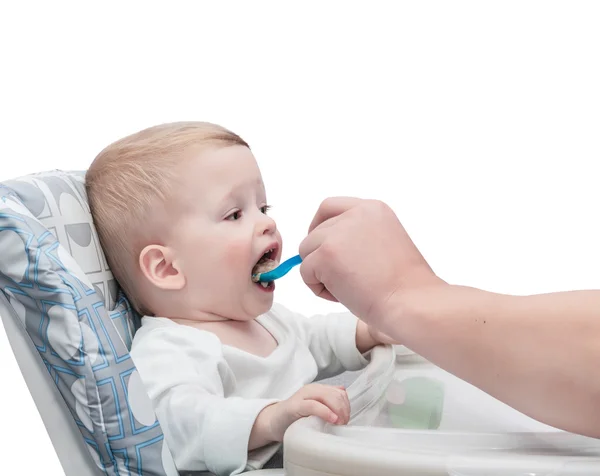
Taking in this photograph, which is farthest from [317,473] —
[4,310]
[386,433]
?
[4,310]

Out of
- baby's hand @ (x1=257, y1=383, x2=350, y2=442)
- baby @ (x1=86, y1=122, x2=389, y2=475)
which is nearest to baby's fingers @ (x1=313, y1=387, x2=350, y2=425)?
baby's hand @ (x1=257, y1=383, x2=350, y2=442)

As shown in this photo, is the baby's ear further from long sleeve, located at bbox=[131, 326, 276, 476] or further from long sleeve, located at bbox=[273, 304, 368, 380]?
long sleeve, located at bbox=[273, 304, 368, 380]

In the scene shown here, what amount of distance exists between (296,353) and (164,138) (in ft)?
1.32

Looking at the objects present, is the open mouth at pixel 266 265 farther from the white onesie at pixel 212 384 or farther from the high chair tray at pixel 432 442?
the high chair tray at pixel 432 442

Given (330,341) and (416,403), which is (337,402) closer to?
(416,403)

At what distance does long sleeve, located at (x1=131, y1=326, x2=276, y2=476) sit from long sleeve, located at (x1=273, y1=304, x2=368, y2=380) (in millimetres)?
291

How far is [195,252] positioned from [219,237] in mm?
42

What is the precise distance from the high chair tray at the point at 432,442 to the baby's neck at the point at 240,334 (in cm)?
20

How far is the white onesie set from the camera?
1033 mm

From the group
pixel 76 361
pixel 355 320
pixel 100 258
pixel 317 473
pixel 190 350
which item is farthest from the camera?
pixel 355 320

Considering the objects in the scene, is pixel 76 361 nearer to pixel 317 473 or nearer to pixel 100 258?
pixel 100 258

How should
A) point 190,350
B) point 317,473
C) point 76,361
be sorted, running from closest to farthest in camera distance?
point 317,473, point 76,361, point 190,350

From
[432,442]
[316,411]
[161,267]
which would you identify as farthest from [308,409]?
[161,267]

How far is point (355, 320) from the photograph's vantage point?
1462 mm
